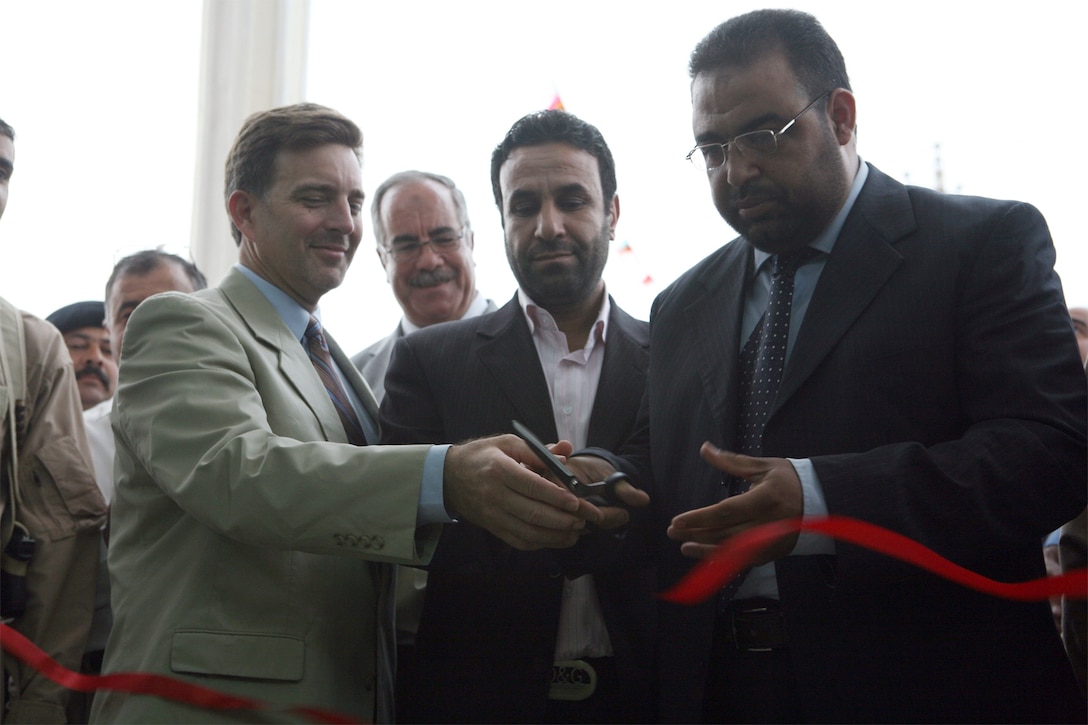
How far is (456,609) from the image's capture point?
6.07 ft

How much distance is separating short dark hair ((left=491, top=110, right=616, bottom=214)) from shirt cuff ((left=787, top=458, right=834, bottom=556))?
3.29 ft

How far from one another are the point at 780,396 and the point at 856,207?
0.36m

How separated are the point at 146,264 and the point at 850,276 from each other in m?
1.97

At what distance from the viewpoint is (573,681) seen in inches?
70.9

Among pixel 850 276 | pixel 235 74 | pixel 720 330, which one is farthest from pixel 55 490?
pixel 235 74

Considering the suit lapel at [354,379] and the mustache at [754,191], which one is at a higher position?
the mustache at [754,191]

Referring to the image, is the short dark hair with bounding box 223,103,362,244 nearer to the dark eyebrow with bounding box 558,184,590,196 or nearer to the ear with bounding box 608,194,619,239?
the dark eyebrow with bounding box 558,184,590,196

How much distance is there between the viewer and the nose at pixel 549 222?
2094 mm

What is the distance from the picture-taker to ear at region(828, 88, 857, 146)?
174cm

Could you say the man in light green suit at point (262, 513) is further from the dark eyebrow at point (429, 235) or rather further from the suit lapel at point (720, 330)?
the dark eyebrow at point (429, 235)

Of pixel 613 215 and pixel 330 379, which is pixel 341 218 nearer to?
pixel 330 379

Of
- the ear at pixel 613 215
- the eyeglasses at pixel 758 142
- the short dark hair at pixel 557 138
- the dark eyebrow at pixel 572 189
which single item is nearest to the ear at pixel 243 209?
the short dark hair at pixel 557 138

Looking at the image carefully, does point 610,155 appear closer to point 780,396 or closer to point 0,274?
point 780,396

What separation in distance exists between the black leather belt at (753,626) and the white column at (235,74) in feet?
9.95
